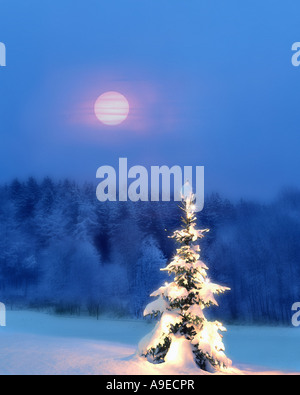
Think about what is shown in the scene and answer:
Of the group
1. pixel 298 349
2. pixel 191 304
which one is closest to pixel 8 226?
pixel 298 349

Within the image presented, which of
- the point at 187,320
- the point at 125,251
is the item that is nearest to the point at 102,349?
the point at 187,320

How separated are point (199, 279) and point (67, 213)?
53.7 m

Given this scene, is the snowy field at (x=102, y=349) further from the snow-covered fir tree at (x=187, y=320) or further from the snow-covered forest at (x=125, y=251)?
the snow-covered forest at (x=125, y=251)

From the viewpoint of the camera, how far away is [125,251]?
60.3 meters

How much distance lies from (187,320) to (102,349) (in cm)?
766

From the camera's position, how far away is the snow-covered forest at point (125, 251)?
55750mm

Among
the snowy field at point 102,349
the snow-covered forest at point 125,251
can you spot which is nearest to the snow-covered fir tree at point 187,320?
the snowy field at point 102,349

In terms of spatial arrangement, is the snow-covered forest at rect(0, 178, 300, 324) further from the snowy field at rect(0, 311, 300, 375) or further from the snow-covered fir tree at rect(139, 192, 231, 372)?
the snow-covered fir tree at rect(139, 192, 231, 372)

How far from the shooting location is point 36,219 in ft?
222

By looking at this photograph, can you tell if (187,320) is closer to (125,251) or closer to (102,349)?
(102,349)

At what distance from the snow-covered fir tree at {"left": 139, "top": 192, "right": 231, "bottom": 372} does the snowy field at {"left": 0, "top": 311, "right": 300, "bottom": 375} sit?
0.81 meters

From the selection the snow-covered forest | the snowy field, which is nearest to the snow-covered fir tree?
the snowy field

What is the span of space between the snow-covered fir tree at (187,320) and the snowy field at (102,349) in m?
0.81

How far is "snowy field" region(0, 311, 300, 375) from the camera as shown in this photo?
1717 centimetres
